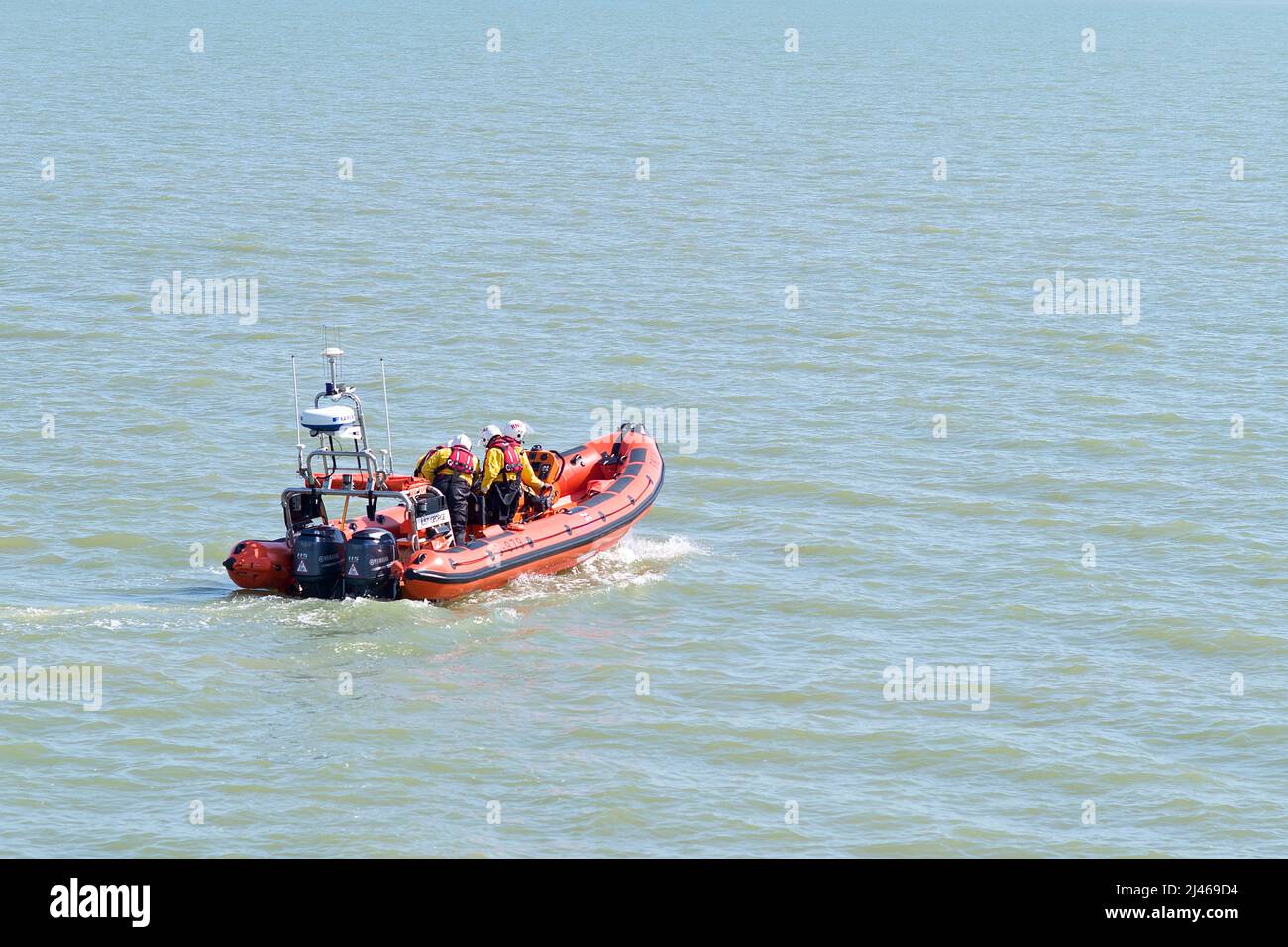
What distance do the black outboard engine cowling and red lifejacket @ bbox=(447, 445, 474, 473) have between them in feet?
3.16

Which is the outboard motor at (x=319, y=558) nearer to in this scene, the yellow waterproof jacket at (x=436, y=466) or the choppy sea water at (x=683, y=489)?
the choppy sea water at (x=683, y=489)

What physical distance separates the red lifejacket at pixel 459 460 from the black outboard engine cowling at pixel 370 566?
964 mm

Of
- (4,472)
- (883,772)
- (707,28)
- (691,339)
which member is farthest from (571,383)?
(707,28)

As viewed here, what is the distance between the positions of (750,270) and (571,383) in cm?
715

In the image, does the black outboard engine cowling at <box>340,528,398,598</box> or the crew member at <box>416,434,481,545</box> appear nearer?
the black outboard engine cowling at <box>340,528,398,598</box>

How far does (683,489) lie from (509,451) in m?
3.33

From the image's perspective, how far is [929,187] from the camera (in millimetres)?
36625

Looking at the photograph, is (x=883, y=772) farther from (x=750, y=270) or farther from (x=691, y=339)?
(x=750, y=270)

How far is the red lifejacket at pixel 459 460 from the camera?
50.2 ft

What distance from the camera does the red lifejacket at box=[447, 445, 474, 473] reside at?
50.2 ft

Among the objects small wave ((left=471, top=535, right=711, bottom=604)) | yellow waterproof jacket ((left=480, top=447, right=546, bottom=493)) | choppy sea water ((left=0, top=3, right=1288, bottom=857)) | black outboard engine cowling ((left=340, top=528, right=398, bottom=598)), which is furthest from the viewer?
yellow waterproof jacket ((left=480, top=447, right=546, bottom=493))

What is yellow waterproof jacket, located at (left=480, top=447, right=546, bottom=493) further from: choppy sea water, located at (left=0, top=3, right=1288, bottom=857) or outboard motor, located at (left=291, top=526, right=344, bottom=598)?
outboard motor, located at (left=291, top=526, right=344, bottom=598)

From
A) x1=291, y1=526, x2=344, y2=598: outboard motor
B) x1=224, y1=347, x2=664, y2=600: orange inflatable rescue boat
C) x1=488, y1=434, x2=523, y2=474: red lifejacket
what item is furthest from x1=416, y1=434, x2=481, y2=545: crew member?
x1=291, y1=526, x2=344, y2=598: outboard motor

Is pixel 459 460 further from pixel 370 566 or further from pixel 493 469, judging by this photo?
pixel 370 566
